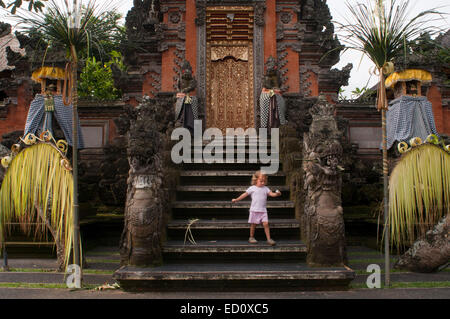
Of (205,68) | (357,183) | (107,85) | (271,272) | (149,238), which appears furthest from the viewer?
(107,85)

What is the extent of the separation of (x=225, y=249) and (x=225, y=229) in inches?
24.0

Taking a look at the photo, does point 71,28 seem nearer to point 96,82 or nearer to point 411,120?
point 411,120

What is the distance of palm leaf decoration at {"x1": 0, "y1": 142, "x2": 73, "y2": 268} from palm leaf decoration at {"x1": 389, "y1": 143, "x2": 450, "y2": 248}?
442cm

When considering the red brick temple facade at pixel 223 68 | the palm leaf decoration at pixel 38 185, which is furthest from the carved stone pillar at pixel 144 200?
the red brick temple facade at pixel 223 68

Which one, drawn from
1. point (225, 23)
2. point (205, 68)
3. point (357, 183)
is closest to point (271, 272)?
point (357, 183)

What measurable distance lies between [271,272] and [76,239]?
2.51 meters

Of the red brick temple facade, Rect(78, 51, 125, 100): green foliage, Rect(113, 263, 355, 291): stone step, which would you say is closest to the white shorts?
Rect(113, 263, 355, 291): stone step

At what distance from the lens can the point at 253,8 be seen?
12.0m

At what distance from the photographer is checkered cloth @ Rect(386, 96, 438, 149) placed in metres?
8.69

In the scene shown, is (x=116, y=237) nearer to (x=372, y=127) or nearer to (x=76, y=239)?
(x=76, y=239)

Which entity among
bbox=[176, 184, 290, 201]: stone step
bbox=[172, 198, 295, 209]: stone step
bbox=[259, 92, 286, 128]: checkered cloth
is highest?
bbox=[259, 92, 286, 128]: checkered cloth

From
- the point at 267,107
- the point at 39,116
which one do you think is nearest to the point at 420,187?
the point at 267,107

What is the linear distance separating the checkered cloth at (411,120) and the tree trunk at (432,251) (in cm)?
317

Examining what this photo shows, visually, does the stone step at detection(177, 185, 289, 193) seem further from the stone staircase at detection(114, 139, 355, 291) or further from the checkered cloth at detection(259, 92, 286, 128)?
the checkered cloth at detection(259, 92, 286, 128)
